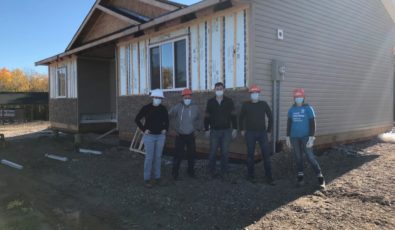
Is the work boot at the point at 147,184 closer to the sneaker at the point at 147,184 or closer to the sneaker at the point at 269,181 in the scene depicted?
the sneaker at the point at 147,184

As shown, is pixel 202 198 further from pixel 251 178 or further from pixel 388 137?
pixel 388 137

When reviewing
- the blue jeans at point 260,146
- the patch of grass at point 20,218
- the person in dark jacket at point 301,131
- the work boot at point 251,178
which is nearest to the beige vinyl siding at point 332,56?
the blue jeans at point 260,146

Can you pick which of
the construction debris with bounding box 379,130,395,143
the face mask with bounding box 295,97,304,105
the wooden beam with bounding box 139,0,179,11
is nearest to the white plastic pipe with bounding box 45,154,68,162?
the wooden beam with bounding box 139,0,179,11

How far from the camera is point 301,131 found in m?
A: 7.23

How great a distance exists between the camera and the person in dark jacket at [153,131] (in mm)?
7672

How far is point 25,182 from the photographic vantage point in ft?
28.5

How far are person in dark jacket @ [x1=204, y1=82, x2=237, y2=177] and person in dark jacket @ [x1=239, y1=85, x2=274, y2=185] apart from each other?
270 mm

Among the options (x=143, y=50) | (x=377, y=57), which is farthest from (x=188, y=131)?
(x=377, y=57)

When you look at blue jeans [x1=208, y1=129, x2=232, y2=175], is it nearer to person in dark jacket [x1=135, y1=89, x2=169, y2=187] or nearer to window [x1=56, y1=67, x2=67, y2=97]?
person in dark jacket [x1=135, y1=89, x2=169, y2=187]

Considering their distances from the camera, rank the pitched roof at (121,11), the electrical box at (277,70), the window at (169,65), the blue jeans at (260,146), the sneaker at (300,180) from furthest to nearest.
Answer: the pitched roof at (121,11), the window at (169,65), the electrical box at (277,70), the blue jeans at (260,146), the sneaker at (300,180)

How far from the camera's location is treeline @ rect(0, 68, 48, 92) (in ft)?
219

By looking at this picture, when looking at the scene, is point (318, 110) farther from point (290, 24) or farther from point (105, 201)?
point (105, 201)

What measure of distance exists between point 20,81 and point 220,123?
237 ft

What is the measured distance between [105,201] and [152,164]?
4.77ft
